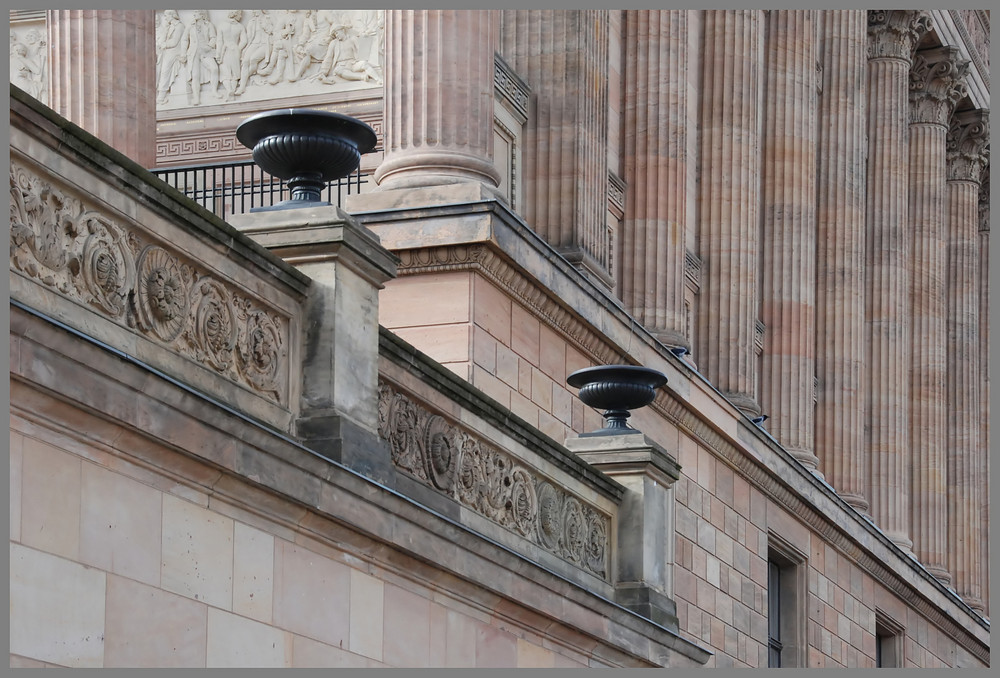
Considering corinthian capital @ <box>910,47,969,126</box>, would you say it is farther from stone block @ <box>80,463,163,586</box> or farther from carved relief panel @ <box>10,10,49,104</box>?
stone block @ <box>80,463,163,586</box>

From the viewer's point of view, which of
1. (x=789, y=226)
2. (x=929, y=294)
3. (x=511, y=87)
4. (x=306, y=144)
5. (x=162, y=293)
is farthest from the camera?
(x=929, y=294)

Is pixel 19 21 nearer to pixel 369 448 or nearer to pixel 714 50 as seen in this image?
pixel 714 50

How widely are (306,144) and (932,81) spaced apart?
36770 mm

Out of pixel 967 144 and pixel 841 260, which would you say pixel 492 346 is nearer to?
pixel 841 260

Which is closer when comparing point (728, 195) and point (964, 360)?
point (728, 195)

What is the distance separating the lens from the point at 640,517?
17891 mm

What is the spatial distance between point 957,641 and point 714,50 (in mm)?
12669

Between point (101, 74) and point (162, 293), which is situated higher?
point (101, 74)

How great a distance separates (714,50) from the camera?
33.8 m

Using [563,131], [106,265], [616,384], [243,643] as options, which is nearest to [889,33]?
[563,131]

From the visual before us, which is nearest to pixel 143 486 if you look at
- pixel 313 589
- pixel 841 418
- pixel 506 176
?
pixel 313 589

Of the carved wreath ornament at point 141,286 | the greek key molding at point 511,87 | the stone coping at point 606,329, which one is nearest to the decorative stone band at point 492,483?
the carved wreath ornament at point 141,286

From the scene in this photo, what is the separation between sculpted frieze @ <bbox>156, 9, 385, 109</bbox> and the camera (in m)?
25.0

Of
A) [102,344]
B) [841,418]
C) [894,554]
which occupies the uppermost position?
[841,418]
